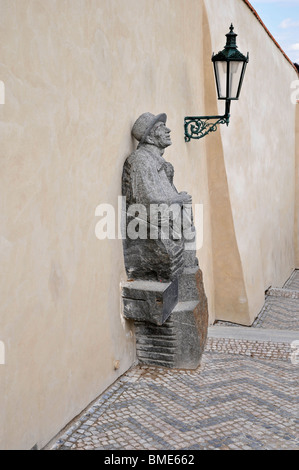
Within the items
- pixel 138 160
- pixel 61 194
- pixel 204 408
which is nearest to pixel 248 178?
pixel 138 160

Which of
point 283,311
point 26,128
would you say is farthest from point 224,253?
point 26,128

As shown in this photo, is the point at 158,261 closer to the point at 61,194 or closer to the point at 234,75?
the point at 61,194

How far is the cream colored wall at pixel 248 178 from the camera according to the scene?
682 cm

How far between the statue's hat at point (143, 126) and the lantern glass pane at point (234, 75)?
1.25 m

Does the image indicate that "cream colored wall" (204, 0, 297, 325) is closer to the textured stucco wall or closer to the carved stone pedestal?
the textured stucco wall

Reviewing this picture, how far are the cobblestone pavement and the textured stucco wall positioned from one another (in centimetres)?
16

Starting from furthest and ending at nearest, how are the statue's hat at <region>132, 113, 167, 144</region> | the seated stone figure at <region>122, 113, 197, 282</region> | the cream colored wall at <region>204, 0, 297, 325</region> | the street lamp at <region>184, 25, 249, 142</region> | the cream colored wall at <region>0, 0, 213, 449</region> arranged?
the cream colored wall at <region>204, 0, 297, 325</region>, the street lamp at <region>184, 25, 249, 142</region>, the statue's hat at <region>132, 113, 167, 144</region>, the seated stone figure at <region>122, 113, 197, 282</region>, the cream colored wall at <region>0, 0, 213, 449</region>

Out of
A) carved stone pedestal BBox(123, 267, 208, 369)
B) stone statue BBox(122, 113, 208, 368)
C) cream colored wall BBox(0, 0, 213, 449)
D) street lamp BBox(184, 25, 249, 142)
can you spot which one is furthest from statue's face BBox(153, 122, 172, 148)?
street lamp BBox(184, 25, 249, 142)

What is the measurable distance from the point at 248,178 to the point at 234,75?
2946mm

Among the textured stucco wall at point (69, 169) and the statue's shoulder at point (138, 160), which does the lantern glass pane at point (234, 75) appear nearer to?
the textured stucco wall at point (69, 169)

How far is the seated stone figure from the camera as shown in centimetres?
389

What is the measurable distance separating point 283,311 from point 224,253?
1.48 metres
